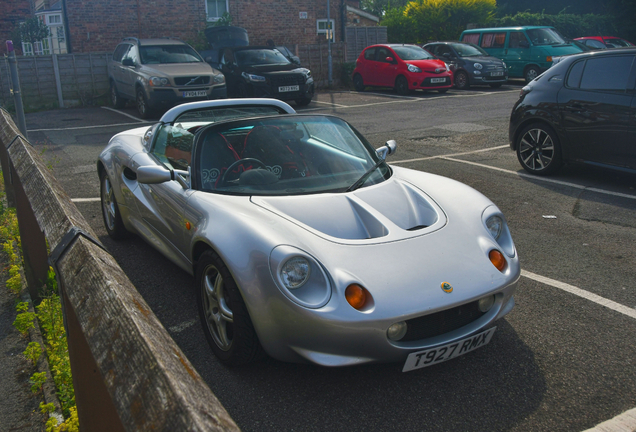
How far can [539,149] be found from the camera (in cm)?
751

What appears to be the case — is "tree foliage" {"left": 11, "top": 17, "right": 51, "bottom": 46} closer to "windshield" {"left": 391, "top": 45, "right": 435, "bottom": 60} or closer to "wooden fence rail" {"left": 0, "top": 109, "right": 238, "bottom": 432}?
"windshield" {"left": 391, "top": 45, "right": 435, "bottom": 60}

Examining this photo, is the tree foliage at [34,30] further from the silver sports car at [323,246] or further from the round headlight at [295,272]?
the round headlight at [295,272]

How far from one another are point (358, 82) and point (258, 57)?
509cm

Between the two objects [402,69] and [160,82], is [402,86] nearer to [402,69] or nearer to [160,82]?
[402,69]

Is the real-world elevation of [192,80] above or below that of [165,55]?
below

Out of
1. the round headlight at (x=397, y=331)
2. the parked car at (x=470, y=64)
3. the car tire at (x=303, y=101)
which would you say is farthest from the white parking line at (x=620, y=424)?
the parked car at (x=470, y=64)

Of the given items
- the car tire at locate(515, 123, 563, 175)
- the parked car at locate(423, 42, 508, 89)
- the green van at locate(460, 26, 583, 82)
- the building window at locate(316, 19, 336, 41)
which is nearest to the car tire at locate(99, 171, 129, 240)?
the car tire at locate(515, 123, 563, 175)

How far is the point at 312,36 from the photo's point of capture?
80.5 ft

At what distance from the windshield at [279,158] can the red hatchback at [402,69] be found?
46.4 feet

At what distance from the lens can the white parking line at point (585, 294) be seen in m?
3.77

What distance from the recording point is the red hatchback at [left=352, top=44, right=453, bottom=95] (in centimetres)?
1766

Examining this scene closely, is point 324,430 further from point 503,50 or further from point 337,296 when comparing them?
point 503,50

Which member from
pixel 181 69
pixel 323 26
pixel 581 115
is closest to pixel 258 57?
pixel 181 69

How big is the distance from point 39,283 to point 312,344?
2.27 meters
